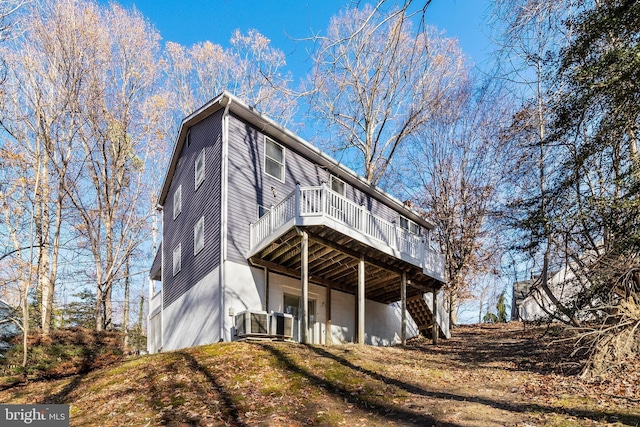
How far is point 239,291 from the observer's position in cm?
1295

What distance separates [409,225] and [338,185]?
6.19m

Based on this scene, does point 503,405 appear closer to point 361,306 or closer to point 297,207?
point 361,306

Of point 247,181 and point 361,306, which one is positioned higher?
point 247,181

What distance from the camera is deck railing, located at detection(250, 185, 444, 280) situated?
12031 millimetres

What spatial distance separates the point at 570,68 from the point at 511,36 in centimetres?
187

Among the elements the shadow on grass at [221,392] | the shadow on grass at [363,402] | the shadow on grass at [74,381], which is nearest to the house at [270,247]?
the shadow on grass at [221,392]

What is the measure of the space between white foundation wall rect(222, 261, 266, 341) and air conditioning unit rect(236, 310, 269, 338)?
41 centimetres

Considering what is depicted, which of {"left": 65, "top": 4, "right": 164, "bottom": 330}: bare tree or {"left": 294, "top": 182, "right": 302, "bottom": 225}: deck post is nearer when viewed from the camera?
{"left": 294, "top": 182, "right": 302, "bottom": 225}: deck post

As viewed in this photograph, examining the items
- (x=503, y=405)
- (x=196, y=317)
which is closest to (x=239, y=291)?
(x=196, y=317)

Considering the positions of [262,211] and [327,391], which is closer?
[327,391]

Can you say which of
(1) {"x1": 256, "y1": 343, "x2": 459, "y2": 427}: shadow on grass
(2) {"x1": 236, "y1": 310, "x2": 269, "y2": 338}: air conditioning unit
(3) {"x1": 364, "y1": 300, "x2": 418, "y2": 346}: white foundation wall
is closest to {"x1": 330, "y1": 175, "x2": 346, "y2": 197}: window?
(3) {"x1": 364, "y1": 300, "x2": 418, "y2": 346}: white foundation wall

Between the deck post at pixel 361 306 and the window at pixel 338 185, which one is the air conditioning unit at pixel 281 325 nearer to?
the deck post at pixel 361 306

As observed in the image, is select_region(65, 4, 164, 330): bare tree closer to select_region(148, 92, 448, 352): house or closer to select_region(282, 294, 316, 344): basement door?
select_region(148, 92, 448, 352): house

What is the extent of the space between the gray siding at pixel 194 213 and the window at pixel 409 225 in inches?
398
